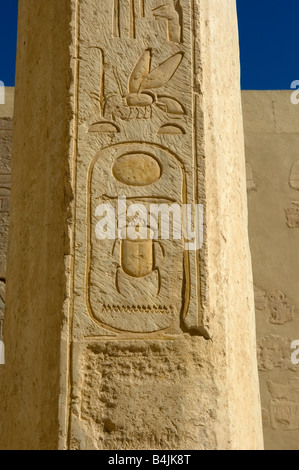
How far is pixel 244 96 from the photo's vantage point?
5020 millimetres

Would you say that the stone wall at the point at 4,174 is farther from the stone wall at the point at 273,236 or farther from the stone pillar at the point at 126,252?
the stone pillar at the point at 126,252

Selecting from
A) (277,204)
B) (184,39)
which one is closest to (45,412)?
(184,39)

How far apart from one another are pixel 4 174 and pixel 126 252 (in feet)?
8.32

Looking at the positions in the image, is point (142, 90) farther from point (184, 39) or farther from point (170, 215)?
point (170, 215)

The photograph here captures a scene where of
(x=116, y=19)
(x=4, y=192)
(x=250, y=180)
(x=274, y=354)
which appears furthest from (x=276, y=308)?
(x=116, y=19)

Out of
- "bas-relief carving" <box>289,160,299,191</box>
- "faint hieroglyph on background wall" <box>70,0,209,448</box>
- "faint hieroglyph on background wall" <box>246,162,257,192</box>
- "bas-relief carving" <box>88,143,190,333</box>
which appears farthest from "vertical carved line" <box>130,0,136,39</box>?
"bas-relief carving" <box>289,160,299,191</box>

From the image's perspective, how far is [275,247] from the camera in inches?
189

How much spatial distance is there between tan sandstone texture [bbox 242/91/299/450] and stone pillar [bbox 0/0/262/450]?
165 centimetres

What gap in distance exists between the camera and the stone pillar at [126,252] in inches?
95.5

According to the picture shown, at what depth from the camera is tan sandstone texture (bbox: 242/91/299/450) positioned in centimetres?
454

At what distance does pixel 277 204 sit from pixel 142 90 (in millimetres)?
2368

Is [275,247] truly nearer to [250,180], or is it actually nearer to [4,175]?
[250,180]
